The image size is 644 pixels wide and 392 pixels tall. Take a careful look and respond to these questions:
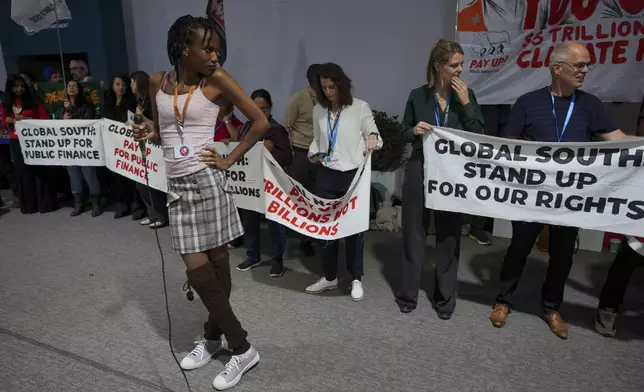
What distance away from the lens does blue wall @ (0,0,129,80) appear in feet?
19.7

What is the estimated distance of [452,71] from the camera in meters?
2.46

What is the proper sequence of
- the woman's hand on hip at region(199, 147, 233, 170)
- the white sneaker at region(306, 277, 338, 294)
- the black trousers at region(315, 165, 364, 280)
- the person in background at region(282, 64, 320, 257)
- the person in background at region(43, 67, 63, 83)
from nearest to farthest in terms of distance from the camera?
1. the woman's hand on hip at region(199, 147, 233, 170)
2. the black trousers at region(315, 165, 364, 280)
3. the white sneaker at region(306, 277, 338, 294)
4. the person in background at region(282, 64, 320, 257)
5. the person in background at region(43, 67, 63, 83)

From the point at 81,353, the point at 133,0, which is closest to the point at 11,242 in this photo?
the point at 81,353

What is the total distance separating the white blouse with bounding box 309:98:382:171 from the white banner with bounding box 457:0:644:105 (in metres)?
1.81

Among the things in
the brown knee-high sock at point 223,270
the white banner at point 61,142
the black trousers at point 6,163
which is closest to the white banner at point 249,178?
the brown knee-high sock at point 223,270

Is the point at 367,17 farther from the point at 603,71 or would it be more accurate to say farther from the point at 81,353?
the point at 81,353

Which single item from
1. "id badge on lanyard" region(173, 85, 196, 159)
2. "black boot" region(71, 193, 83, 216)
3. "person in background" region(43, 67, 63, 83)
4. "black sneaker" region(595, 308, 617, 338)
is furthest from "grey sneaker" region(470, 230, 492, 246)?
"person in background" region(43, 67, 63, 83)

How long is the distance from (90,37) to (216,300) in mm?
5323

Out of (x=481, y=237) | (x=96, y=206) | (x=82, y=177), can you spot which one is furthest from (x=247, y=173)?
(x=82, y=177)

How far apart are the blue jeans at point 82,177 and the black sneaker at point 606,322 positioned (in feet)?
15.8

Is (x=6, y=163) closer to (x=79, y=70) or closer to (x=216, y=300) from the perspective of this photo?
(x=79, y=70)

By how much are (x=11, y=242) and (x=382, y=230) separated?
11.4ft

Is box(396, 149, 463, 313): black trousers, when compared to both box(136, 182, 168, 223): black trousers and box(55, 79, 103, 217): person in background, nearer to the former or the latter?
box(136, 182, 168, 223): black trousers

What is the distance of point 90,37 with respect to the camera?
6059 mm
